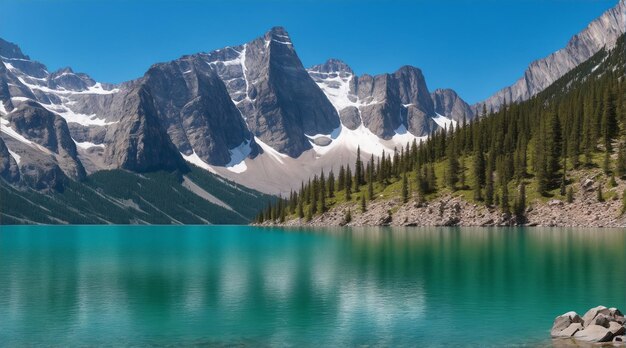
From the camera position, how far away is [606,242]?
10238 centimetres

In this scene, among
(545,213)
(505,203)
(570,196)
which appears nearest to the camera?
(570,196)

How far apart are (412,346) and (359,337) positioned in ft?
12.8

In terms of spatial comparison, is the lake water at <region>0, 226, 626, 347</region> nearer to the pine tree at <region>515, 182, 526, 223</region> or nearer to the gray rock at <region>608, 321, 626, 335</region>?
the gray rock at <region>608, 321, 626, 335</region>

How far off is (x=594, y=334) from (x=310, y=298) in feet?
77.8

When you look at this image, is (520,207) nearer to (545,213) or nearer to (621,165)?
(545,213)

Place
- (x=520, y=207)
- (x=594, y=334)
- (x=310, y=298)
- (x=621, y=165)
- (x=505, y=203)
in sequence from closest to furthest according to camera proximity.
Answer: (x=594, y=334), (x=310, y=298), (x=621, y=165), (x=520, y=207), (x=505, y=203)

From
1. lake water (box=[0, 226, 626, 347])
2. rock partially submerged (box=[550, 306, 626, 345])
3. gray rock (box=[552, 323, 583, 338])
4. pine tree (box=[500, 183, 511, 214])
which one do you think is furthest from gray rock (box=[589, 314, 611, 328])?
pine tree (box=[500, 183, 511, 214])

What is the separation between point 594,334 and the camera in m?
35.6

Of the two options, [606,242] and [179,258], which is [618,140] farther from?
[179,258]

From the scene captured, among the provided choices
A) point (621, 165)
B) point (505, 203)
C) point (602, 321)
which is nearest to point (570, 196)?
point (621, 165)

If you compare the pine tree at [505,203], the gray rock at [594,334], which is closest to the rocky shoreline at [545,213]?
the pine tree at [505,203]

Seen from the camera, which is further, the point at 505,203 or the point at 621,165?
the point at 505,203

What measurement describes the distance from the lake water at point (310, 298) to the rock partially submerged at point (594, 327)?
128cm

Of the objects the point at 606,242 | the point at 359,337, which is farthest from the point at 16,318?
the point at 606,242
